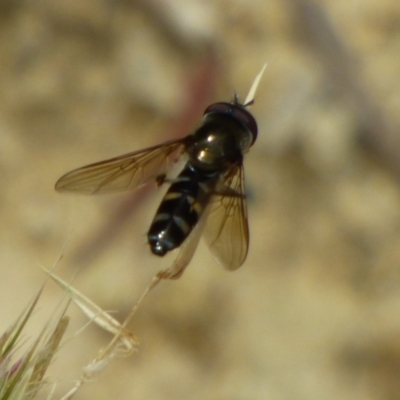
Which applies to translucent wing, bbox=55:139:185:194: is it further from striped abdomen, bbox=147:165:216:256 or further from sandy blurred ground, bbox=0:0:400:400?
sandy blurred ground, bbox=0:0:400:400

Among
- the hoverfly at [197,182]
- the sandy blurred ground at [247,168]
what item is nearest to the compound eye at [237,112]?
the hoverfly at [197,182]

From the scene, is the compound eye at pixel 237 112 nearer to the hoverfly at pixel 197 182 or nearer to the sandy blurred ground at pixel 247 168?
the hoverfly at pixel 197 182

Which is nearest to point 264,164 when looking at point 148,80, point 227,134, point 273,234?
point 273,234

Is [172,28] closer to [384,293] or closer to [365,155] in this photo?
[365,155]

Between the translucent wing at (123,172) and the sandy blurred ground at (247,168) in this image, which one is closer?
the translucent wing at (123,172)

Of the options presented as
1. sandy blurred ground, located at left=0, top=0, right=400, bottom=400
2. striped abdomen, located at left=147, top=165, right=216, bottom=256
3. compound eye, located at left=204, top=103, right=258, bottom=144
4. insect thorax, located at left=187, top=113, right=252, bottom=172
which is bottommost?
striped abdomen, located at left=147, top=165, right=216, bottom=256

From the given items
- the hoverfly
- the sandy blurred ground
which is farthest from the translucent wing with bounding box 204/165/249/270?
the sandy blurred ground
